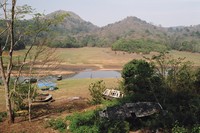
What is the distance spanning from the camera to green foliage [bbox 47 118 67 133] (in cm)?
1431

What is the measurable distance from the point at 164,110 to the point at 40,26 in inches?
353

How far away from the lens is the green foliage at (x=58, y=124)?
1431cm

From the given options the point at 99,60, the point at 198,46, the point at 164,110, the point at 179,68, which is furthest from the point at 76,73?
the point at 198,46

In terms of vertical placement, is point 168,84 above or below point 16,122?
above

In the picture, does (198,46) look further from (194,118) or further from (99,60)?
(194,118)

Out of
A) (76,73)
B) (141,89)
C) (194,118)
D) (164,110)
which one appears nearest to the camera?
(194,118)

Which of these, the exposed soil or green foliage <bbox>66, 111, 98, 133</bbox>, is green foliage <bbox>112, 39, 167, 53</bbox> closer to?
the exposed soil

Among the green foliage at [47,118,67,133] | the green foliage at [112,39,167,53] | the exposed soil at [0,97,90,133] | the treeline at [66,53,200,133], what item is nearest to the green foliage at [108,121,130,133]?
the treeline at [66,53,200,133]

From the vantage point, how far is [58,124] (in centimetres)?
1462

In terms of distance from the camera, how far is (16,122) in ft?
52.0

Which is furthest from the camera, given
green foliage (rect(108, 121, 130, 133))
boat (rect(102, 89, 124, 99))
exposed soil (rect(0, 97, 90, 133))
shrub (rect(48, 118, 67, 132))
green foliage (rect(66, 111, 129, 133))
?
boat (rect(102, 89, 124, 99))

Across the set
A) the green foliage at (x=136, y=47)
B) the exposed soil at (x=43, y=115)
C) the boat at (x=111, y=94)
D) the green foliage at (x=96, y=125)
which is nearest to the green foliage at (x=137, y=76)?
the boat at (x=111, y=94)

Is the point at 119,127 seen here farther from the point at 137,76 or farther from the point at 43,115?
the point at 137,76

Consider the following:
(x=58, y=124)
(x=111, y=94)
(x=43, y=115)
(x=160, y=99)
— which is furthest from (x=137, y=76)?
(x=58, y=124)
